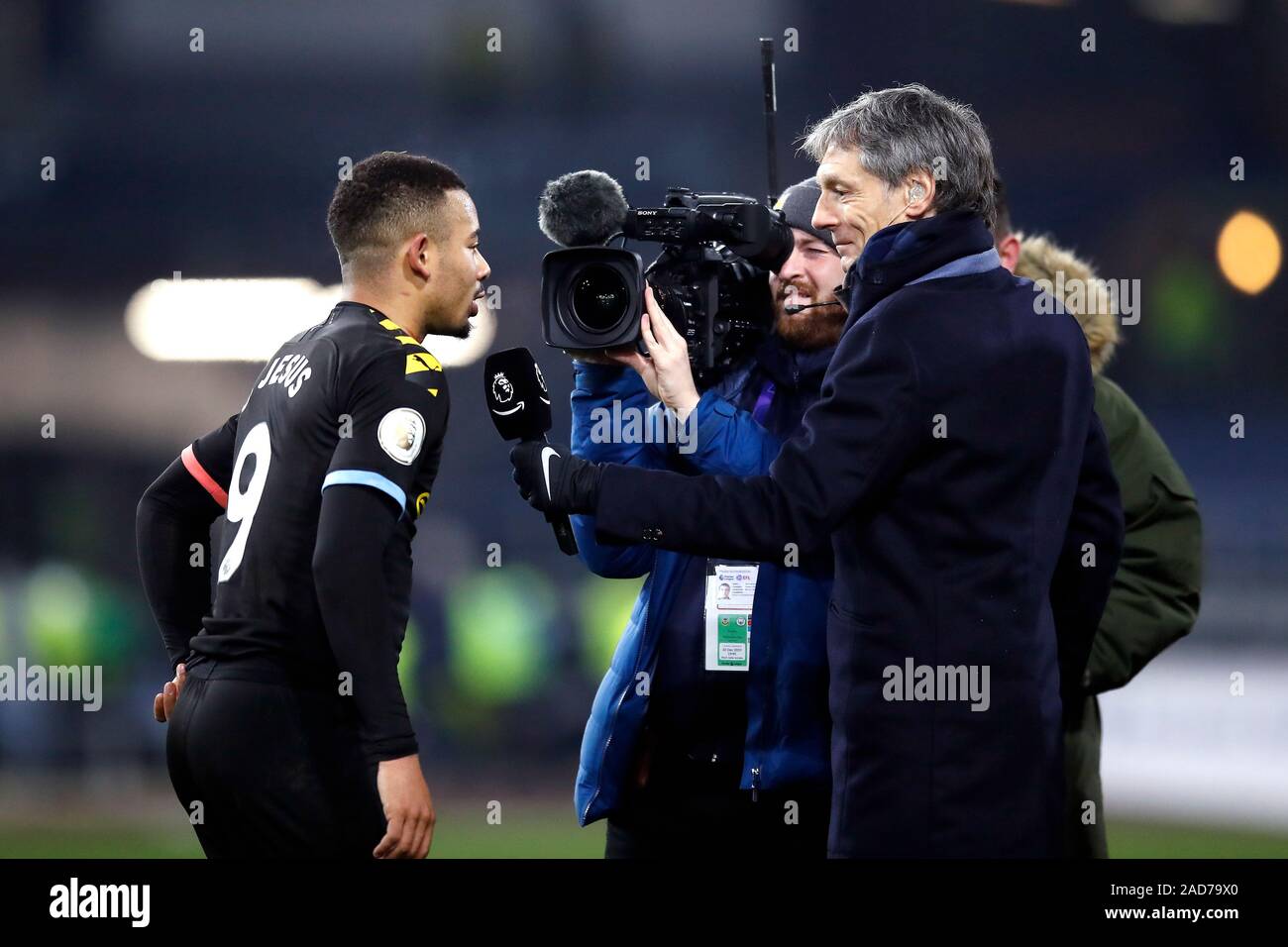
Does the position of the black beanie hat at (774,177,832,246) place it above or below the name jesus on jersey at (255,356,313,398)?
above

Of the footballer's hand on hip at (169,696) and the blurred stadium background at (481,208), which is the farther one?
the blurred stadium background at (481,208)

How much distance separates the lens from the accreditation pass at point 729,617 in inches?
82.1

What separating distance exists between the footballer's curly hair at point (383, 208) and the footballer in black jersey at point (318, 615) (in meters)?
0.09

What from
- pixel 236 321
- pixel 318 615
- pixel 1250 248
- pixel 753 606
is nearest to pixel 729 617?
pixel 753 606

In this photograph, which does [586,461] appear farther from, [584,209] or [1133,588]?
[1133,588]

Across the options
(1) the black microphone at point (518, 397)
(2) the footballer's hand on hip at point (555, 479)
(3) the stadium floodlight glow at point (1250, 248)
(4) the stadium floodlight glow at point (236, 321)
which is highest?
(3) the stadium floodlight glow at point (1250, 248)

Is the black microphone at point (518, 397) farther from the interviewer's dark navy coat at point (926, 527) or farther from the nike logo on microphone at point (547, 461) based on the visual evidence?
the interviewer's dark navy coat at point (926, 527)

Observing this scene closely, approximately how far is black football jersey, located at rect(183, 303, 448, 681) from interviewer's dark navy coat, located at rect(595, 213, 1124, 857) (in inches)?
11.4

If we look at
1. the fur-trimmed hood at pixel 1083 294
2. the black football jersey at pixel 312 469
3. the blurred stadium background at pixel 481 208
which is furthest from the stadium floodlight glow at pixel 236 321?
the black football jersey at pixel 312 469

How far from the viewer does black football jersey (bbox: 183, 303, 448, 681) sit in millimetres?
1835

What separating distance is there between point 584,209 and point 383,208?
0.96 ft

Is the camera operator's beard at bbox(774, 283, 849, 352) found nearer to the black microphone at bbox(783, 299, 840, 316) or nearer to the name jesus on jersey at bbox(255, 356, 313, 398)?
the black microphone at bbox(783, 299, 840, 316)

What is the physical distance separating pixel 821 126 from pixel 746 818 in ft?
3.20

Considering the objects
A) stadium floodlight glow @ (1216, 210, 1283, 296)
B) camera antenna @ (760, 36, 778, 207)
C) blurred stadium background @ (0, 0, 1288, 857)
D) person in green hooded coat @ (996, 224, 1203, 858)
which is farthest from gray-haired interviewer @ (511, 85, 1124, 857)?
stadium floodlight glow @ (1216, 210, 1283, 296)
